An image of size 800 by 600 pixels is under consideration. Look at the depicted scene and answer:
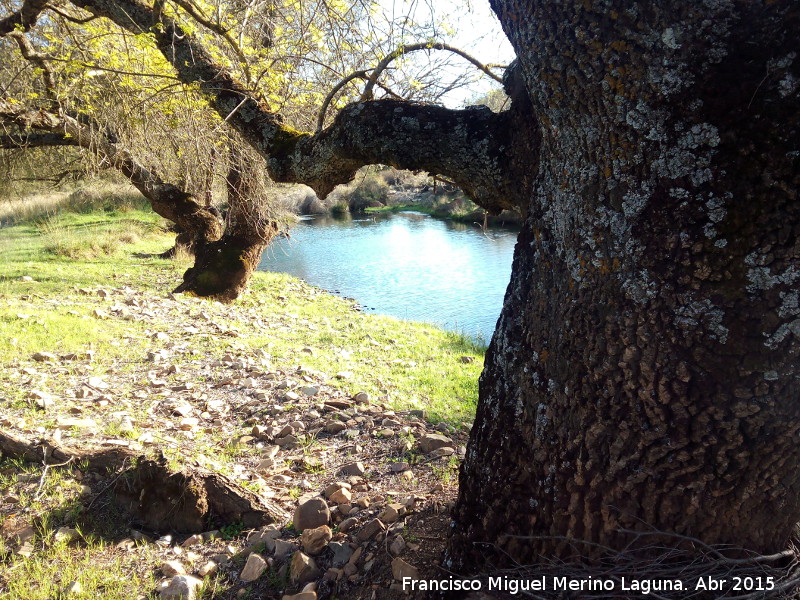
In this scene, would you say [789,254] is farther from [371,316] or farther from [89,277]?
[89,277]

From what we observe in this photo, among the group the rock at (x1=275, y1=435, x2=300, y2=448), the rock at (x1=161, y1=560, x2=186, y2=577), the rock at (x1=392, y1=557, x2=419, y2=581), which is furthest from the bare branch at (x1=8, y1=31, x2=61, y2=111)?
the rock at (x1=392, y1=557, x2=419, y2=581)

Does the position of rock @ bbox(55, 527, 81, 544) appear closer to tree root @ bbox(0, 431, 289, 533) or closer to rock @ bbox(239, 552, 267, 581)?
tree root @ bbox(0, 431, 289, 533)

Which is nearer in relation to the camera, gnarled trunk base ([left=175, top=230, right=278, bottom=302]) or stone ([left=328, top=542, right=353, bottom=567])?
stone ([left=328, top=542, right=353, bottom=567])

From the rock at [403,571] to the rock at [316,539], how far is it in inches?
16.4

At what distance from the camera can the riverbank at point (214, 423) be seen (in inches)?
102

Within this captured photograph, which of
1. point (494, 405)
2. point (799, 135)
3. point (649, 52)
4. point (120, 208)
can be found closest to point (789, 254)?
point (799, 135)

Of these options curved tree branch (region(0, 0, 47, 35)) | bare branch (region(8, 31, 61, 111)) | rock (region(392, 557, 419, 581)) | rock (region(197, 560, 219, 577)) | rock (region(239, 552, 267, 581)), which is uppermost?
curved tree branch (region(0, 0, 47, 35))

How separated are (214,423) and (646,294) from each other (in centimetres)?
337

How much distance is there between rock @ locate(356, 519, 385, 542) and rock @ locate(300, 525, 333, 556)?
0.14m

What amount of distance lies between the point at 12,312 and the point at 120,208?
39.2ft

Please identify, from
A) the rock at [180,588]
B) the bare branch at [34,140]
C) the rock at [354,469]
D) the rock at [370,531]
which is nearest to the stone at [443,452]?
the rock at [354,469]

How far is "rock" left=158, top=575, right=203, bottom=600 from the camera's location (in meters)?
2.40

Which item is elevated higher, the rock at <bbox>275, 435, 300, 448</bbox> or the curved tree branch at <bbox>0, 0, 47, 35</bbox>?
the curved tree branch at <bbox>0, 0, 47, 35</bbox>

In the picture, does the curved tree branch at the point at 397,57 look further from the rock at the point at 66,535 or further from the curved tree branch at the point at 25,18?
the curved tree branch at the point at 25,18
